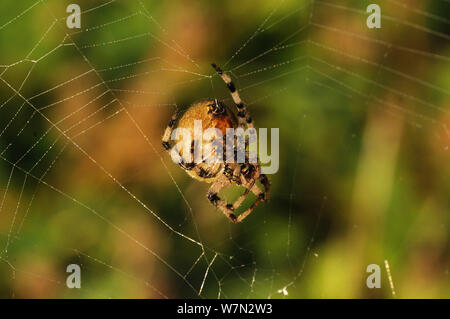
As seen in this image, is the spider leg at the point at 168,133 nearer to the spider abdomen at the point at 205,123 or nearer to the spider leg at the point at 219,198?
the spider abdomen at the point at 205,123

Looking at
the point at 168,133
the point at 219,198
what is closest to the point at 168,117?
the point at 168,133

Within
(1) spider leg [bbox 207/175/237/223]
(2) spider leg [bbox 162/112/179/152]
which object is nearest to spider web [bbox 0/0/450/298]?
(1) spider leg [bbox 207/175/237/223]

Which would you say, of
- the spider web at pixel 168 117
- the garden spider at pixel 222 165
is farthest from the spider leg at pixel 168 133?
the spider web at pixel 168 117

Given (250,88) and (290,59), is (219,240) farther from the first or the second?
(290,59)

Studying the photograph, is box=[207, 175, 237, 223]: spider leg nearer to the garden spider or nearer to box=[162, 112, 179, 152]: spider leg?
the garden spider

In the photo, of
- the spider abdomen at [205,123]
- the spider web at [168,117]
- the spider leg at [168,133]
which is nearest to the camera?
the spider abdomen at [205,123]


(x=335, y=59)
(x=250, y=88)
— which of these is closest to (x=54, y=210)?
(x=250, y=88)
